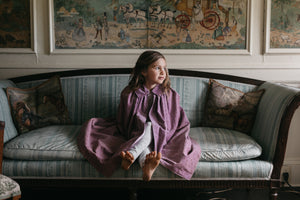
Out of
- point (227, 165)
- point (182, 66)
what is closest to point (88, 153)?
point (227, 165)

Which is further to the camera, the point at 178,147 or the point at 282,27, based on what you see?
the point at 282,27

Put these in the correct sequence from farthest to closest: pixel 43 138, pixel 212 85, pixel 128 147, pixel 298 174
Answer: pixel 298 174 < pixel 212 85 < pixel 43 138 < pixel 128 147

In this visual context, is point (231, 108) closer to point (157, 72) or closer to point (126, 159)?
point (157, 72)

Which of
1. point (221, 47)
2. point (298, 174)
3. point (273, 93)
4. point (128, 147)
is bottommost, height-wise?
point (298, 174)

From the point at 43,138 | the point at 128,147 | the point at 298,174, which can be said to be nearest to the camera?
the point at 128,147

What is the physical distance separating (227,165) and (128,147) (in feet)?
2.18

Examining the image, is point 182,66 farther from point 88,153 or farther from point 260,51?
point 88,153

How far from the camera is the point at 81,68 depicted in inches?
109

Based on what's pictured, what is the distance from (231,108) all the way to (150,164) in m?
0.96

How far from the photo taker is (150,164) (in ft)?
5.85

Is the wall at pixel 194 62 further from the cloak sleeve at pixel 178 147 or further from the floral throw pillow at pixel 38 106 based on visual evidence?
the cloak sleeve at pixel 178 147

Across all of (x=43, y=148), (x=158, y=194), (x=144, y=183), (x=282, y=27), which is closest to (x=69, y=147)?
(x=43, y=148)

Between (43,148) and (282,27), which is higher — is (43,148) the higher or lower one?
the lower one

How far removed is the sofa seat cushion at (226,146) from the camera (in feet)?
6.28
